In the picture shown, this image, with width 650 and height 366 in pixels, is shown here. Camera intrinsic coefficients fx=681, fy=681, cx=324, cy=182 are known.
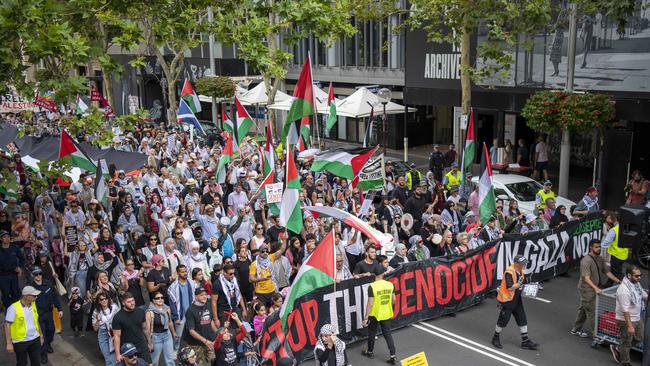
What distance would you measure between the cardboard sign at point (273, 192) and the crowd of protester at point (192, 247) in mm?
346

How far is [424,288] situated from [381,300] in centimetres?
182

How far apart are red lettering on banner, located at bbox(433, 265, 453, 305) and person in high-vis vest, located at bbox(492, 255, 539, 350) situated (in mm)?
1391

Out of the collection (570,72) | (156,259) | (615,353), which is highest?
(570,72)

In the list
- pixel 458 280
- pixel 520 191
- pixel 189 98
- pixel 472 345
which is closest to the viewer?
pixel 472 345

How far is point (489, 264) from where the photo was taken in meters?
13.0

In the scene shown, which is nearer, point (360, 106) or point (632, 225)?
point (632, 225)

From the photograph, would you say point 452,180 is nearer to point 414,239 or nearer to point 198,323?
point 414,239

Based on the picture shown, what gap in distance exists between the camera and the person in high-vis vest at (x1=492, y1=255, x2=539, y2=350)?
35.1ft

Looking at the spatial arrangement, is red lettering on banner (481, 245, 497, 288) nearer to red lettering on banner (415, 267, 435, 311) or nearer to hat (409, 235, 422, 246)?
hat (409, 235, 422, 246)

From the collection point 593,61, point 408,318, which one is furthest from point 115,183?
point 593,61

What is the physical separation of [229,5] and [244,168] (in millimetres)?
5981

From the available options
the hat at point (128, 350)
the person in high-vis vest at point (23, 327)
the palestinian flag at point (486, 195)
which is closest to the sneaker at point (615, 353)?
the palestinian flag at point (486, 195)

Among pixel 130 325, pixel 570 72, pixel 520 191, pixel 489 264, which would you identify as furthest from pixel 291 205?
pixel 570 72

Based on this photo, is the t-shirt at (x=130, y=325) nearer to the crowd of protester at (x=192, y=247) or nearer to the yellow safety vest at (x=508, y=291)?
the crowd of protester at (x=192, y=247)
